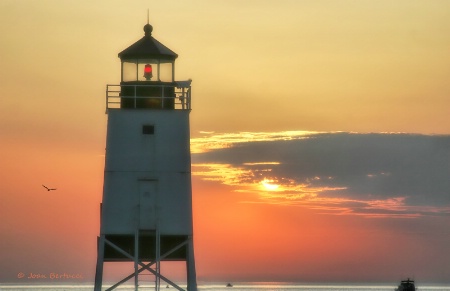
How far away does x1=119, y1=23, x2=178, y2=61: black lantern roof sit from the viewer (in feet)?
149

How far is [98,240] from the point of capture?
44.2 m

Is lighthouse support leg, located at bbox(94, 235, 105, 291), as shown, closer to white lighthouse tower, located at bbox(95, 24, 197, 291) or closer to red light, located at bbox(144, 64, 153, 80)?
white lighthouse tower, located at bbox(95, 24, 197, 291)

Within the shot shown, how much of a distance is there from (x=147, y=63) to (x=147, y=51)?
57 cm

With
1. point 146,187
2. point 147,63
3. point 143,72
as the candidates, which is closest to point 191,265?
point 146,187

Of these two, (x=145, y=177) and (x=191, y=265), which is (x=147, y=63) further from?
(x=191, y=265)

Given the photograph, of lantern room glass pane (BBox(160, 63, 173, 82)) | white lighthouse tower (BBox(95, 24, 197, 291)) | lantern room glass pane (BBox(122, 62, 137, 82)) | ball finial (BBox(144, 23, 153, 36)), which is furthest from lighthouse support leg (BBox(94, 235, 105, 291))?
ball finial (BBox(144, 23, 153, 36))

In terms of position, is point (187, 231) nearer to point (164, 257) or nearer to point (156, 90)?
point (164, 257)

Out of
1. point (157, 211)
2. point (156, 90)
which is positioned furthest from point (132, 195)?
point (156, 90)

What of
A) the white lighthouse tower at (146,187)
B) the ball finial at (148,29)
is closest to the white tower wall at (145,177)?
the white lighthouse tower at (146,187)

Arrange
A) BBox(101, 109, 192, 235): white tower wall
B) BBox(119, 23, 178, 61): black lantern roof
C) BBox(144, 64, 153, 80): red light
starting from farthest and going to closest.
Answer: BBox(144, 64, 153, 80): red light → BBox(119, 23, 178, 61): black lantern roof → BBox(101, 109, 192, 235): white tower wall

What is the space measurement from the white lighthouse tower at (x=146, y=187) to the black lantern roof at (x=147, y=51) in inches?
52.6

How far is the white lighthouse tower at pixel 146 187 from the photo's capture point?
4375 cm

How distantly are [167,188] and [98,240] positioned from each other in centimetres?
350

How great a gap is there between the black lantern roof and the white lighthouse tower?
1.34 m
